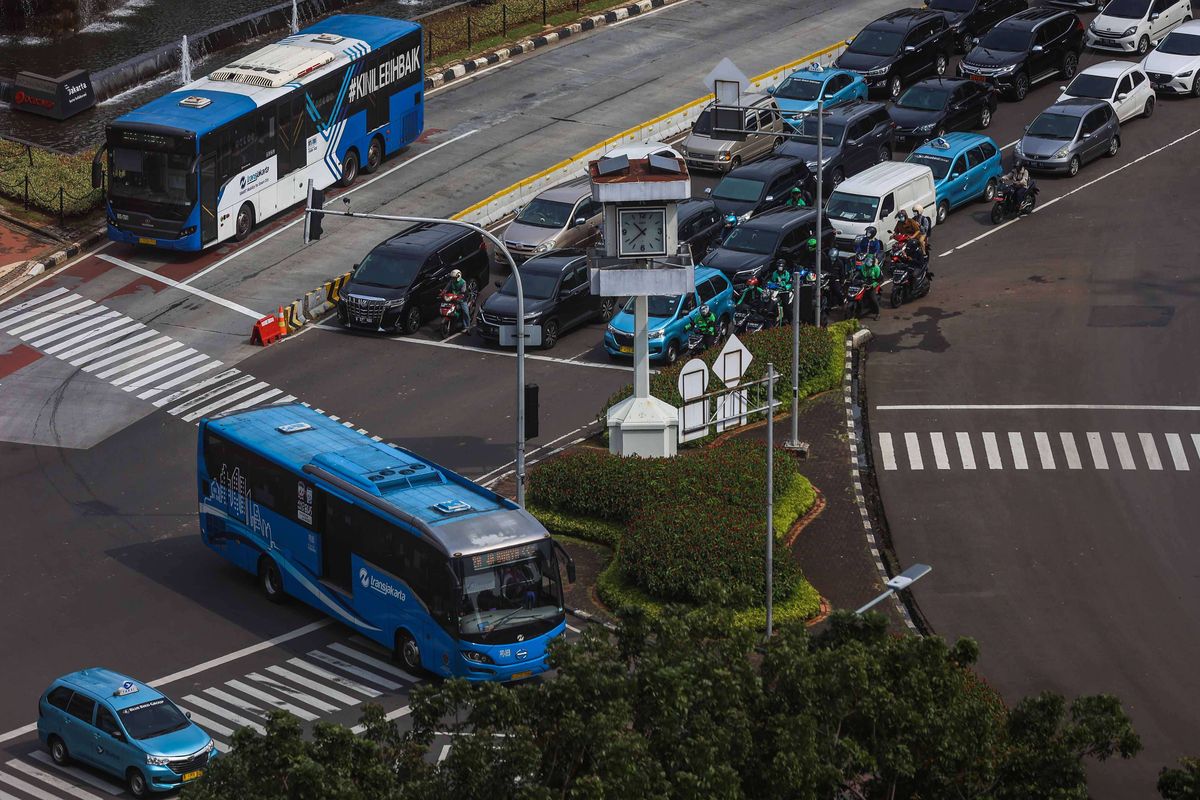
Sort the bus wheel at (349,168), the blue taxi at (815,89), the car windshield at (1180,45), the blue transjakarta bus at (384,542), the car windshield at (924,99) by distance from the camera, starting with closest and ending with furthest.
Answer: the blue transjakarta bus at (384,542)
the bus wheel at (349,168)
the car windshield at (924,99)
the blue taxi at (815,89)
the car windshield at (1180,45)

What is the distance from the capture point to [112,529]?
122 feet

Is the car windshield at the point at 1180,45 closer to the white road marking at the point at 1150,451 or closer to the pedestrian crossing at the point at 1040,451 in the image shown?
the pedestrian crossing at the point at 1040,451

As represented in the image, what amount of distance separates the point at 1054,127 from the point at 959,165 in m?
4.51

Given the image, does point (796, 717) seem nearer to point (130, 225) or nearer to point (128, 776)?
point (128, 776)

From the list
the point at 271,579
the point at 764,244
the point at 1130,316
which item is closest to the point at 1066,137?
the point at 1130,316

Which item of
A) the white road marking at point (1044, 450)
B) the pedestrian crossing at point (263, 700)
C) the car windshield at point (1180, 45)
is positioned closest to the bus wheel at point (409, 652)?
the pedestrian crossing at point (263, 700)

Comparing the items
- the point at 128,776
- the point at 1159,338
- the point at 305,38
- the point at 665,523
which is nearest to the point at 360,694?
the point at 128,776

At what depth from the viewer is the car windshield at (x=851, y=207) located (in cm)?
4922

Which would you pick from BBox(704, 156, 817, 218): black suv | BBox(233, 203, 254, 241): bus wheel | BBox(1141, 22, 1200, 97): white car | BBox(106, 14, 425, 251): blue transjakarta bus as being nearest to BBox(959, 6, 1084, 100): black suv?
BBox(1141, 22, 1200, 97): white car

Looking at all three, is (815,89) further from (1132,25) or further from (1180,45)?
(1180,45)

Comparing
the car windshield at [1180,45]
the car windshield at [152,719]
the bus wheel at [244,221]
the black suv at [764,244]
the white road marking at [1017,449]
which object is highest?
the car windshield at [1180,45]

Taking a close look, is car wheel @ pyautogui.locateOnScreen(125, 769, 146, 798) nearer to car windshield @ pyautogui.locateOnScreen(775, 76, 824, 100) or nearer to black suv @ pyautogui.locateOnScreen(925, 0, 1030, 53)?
car windshield @ pyautogui.locateOnScreen(775, 76, 824, 100)

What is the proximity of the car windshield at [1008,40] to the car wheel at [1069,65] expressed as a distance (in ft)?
6.77

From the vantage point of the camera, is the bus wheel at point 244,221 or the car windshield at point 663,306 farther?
the bus wheel at point 244,221
